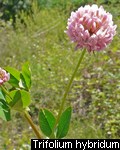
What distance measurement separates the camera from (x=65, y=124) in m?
0.75

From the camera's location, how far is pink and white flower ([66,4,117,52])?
0.67m

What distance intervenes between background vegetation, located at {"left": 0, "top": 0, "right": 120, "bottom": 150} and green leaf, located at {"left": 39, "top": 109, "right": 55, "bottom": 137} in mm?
1295

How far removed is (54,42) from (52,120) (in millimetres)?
2928

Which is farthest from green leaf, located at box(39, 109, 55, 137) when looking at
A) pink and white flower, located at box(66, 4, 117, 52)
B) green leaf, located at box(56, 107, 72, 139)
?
pink and white flower, located at box(66, 4, 117, 52)

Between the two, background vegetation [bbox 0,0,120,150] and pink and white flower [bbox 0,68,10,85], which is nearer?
pink and white flower [bbox 0,68,10,85]

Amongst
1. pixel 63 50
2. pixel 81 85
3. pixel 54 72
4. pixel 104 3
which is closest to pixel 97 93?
pixel 81 85

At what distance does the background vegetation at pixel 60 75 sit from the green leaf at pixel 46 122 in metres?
1.29

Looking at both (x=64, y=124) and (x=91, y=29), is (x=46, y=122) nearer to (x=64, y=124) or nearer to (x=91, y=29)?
(x=64, y=124)

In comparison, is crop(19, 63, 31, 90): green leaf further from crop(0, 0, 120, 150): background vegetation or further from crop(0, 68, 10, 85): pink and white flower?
crop(0, 0, 120, 150): background vegetation

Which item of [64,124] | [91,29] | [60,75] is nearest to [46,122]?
[64,124]

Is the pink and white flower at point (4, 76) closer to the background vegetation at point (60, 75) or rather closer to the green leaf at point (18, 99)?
the green leaf at point (18, 99)

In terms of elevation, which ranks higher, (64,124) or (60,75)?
(60,75)

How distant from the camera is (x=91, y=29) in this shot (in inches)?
26.5

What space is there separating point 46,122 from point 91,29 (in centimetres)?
19
